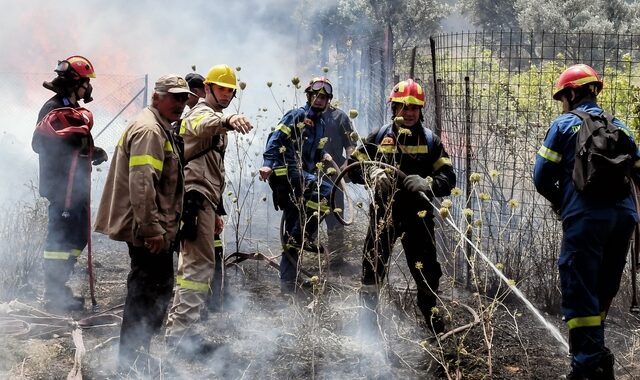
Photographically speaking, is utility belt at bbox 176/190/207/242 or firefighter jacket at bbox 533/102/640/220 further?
utility belt at bbox 176/190/207/242

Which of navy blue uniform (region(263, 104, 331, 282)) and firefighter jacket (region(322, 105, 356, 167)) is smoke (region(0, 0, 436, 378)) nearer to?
firefighter jacket (region(322, 105, 356, 167))

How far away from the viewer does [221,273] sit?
589 cm

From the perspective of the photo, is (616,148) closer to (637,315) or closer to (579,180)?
(579,180)

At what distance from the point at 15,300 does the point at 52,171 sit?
1097mm

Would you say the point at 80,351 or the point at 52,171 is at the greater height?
the point at 52,171

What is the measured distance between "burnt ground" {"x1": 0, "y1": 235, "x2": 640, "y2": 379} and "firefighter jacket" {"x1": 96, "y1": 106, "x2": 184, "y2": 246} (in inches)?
35.9

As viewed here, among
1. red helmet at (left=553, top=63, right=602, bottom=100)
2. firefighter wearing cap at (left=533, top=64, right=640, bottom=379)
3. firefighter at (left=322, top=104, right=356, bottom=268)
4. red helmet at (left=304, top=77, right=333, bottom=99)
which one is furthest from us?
firefighter at (left=322, top=104, right=356, bottom=268)

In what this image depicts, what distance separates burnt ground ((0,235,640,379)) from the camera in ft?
14.6

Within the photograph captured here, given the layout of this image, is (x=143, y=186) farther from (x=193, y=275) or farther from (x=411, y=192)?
(x=411, y=192)

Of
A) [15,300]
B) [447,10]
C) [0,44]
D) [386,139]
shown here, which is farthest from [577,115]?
[447,10]

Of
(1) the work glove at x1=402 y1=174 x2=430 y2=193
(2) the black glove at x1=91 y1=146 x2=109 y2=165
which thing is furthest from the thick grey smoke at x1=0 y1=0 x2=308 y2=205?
(1) the work glove at x1=402 y1=174 x2=430 y2=193

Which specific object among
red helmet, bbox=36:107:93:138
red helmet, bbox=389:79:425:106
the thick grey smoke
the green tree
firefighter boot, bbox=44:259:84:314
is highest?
the green tree

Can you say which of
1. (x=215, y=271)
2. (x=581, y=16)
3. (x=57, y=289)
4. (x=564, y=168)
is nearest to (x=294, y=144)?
(x=215, y=271)

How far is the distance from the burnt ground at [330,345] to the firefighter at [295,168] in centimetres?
45
